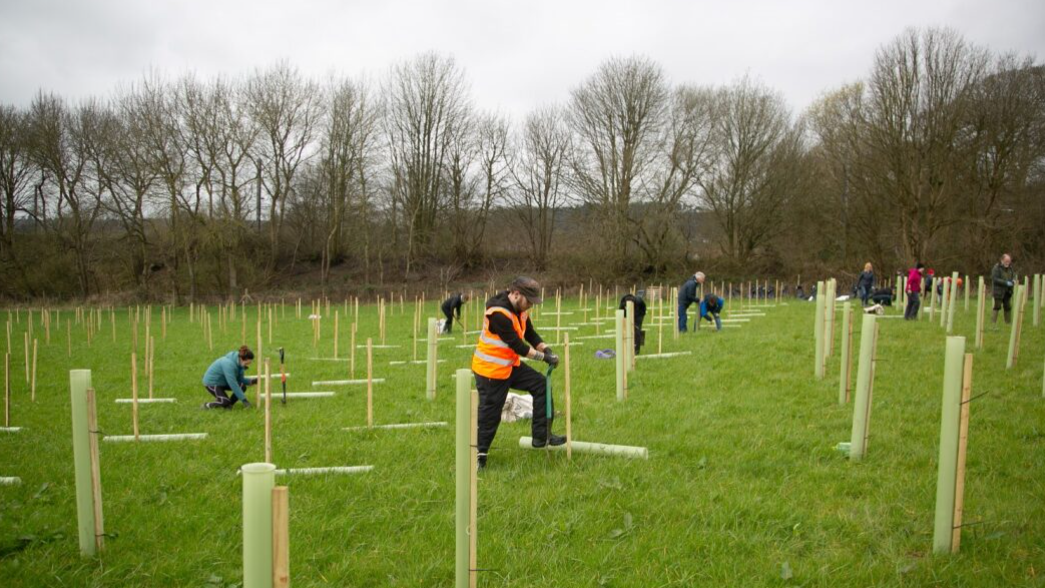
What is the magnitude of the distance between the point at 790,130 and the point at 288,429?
34.2 m

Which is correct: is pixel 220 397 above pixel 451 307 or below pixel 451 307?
below

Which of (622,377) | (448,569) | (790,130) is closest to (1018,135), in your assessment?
(790,130)

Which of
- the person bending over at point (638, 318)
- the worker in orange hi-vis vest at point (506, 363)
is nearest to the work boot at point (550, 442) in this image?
the worker in orange hi-vis vest at point (506, 363)

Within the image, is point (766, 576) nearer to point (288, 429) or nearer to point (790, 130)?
point (288, 429)

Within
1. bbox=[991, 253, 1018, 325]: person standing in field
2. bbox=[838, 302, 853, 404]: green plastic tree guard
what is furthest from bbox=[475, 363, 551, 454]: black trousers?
bbox=[991, 253, 1018, 325]: person standing in field

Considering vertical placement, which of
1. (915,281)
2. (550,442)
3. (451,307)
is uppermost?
(915,281)

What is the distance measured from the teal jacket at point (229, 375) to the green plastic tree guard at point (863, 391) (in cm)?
693

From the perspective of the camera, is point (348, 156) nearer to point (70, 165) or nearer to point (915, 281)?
point (70, 165)

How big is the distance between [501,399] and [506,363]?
316 mm

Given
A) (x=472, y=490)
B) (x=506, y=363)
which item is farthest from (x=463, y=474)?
(x=506, y=363)

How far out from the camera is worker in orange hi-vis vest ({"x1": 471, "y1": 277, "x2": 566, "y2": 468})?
18.8ft

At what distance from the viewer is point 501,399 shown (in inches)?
230

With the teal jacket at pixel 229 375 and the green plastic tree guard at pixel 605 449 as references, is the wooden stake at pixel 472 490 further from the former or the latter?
the teal jacket at pixel 229 375

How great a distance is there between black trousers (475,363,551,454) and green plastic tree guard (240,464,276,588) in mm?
3382
